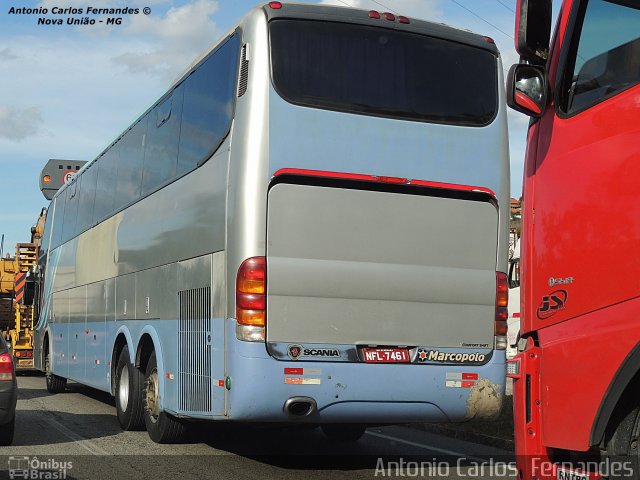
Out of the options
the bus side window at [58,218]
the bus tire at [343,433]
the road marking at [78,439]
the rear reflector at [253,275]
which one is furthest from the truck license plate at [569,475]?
the bus side window at [58,218]

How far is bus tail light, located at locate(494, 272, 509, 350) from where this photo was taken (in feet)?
29.2

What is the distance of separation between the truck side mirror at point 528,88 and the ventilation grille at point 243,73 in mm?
3420

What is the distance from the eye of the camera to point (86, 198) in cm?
1602

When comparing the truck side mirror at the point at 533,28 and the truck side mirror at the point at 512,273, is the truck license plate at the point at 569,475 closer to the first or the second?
the truck side mirror at the point at 533,28

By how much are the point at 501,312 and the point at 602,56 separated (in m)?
4.11

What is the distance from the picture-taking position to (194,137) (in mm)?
9797

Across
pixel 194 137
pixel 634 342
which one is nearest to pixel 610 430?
pixel 634 342

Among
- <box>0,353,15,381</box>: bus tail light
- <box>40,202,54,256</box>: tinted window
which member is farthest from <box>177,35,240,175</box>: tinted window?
<box>40,202,54,256</box>: tinted window

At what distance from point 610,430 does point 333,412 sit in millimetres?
3774

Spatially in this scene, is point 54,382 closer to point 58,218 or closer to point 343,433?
point 58,218

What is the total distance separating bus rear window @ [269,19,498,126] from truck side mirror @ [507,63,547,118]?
10.4ft

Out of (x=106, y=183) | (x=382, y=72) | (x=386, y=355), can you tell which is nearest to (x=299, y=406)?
(x=386, y=355)

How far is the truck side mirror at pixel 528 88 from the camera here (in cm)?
543

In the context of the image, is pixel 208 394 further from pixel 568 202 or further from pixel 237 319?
pixel 568 202
